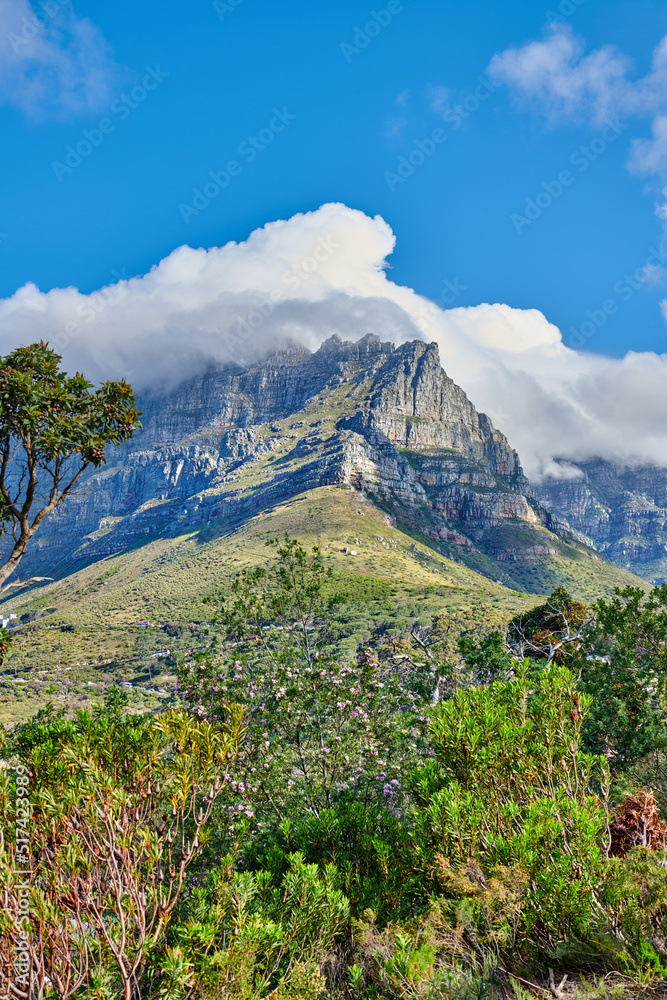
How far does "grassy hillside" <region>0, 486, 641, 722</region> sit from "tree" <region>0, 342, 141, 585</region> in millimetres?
27316

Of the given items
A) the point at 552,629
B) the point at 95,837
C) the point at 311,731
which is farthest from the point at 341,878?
the point at 552,629

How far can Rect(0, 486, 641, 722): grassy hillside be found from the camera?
248 ft

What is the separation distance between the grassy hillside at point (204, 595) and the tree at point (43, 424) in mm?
27316

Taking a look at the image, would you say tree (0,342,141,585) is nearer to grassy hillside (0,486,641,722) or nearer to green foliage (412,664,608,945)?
green foliage (412,664,608,945)

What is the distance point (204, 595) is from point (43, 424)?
55622 mm

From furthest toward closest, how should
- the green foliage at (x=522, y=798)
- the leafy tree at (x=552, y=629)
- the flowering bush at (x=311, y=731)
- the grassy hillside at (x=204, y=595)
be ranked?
the grassy hillside at (x=204, y=595)
the leafy tree at (x=552, y=629)
the flowering bush at (x=311, y=731)
the green foliage at (x=522, y=798)

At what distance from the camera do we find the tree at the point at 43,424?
351 inches

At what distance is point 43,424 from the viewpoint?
9305 millimetres

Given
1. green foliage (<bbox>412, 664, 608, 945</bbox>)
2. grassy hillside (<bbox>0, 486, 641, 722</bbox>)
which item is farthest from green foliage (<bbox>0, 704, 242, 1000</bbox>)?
grassy hillside (<bbox>0, 486, 641, 722</bbox>)

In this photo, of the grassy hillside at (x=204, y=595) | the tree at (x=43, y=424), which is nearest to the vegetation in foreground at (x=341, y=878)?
the tree at (x=43, y=424)

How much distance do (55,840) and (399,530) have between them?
6598 inches

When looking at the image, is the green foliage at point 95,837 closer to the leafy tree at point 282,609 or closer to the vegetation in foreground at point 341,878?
the vegetation in foreground at point 341,878

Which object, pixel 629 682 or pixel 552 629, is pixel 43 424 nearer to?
pixel 629 682

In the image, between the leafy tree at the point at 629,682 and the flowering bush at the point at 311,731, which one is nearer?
the flowering bush at the point at 311,731
